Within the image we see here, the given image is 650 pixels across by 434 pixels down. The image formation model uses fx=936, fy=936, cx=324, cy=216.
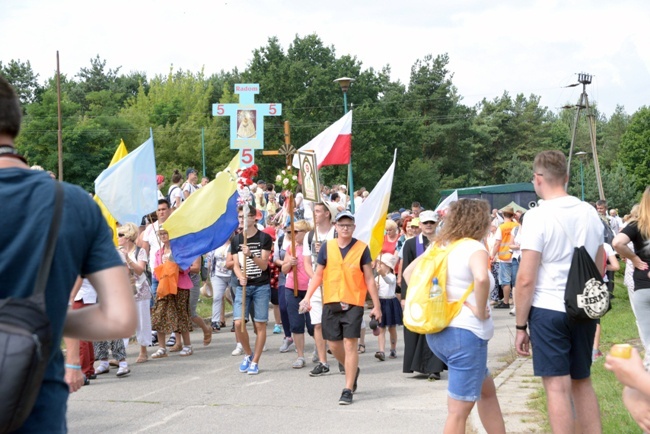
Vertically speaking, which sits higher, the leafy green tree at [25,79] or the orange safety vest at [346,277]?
the leafy green tree at [25,79]

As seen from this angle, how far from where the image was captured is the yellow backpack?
5.89 metres

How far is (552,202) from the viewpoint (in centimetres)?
592

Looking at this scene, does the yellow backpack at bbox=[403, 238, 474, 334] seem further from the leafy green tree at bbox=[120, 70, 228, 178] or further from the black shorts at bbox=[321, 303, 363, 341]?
the leafy green tree at bbox=[120, 70, 228, 178]

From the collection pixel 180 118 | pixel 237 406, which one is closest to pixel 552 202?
pixel 237 406

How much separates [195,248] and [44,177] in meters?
10.4

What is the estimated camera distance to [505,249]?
63.5 ft

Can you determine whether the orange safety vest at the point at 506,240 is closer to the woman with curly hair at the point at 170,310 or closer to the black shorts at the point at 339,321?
the woman with curly hair at the point at 170,310

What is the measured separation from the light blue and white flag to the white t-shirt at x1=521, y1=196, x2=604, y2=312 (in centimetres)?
806

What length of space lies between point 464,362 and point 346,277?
415 centimetres

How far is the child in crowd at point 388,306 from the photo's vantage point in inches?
504

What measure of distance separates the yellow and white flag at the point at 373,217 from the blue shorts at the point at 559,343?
19.1ft

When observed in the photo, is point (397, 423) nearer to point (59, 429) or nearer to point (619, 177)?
point (59, 429)

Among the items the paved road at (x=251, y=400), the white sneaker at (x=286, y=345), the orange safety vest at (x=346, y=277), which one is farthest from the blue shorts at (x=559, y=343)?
the white sneaker at (x=286, y=345)

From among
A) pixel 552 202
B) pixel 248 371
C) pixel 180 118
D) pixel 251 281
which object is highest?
pixel 180 118
